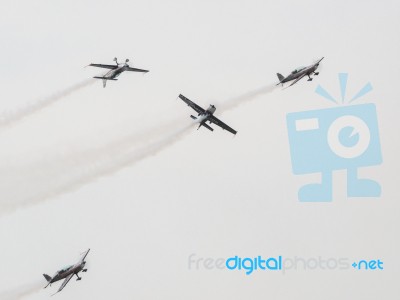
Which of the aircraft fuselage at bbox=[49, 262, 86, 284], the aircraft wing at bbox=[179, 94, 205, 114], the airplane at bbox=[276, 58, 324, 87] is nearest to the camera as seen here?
the aircraft wing at bbox=[179, 94, 205, 114]

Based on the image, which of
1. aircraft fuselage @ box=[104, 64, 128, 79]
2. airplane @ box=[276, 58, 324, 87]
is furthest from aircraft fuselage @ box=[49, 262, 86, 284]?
airplane @ box=[276, 58, 324, 87]

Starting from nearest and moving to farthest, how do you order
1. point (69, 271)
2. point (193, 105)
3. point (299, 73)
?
point (193, 105)
point (299, 73)
point (69, 271)

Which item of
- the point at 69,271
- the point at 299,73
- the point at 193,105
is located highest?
the point at 299,73

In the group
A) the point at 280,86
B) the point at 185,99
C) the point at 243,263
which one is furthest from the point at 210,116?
the point at 243,263

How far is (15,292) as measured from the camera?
140 metres

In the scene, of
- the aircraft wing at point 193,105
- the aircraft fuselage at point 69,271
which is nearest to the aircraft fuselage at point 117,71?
the aircraft wing at point 193,105

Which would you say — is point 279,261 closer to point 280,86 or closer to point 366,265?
point 366,265

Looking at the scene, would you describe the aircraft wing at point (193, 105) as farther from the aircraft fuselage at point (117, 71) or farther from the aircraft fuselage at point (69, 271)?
the aircraft fuselage at point (69, 271)

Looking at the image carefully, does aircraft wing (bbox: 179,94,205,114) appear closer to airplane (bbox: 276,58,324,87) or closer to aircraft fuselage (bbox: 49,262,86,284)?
airplane (bbox: 276,58,324,87)

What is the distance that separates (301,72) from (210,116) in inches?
632

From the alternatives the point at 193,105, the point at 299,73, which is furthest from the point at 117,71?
the point at 299,73

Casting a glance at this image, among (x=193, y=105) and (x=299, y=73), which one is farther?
(x=299, y=73)

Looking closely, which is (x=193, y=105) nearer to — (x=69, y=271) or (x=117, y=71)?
(x=117, y=71)

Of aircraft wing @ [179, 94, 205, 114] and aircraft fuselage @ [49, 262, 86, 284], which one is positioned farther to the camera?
aircraft fuselage @ [49, 262, 86, 284]
